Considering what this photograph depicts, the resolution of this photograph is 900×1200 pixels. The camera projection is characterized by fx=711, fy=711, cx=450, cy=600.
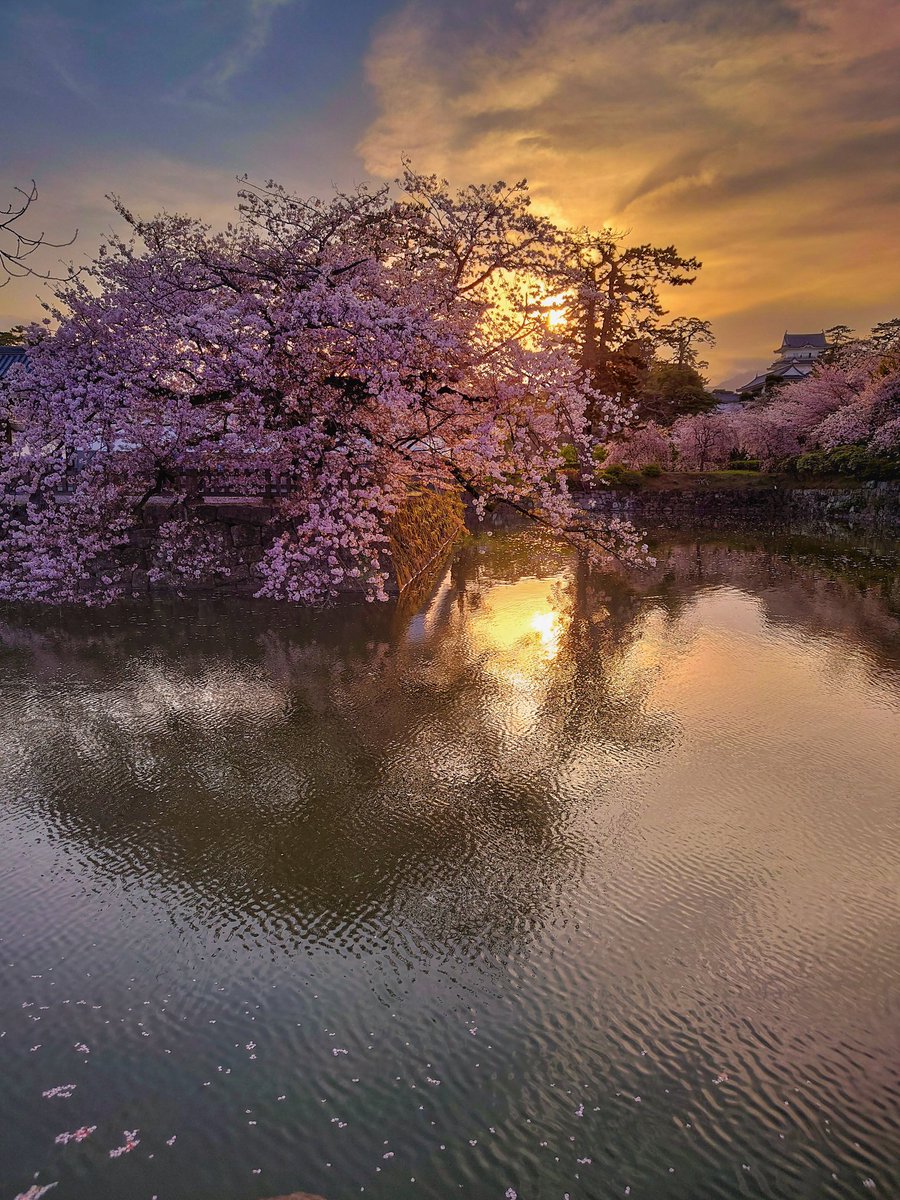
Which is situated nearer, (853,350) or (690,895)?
(690,895)

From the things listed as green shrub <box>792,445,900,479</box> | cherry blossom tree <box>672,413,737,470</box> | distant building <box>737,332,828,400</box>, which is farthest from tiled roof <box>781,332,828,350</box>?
green shrub <box>792,445,900,479</box>

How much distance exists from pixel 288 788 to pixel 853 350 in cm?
4387

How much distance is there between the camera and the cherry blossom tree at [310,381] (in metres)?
10.3

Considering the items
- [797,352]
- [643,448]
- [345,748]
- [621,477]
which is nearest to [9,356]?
[345,748]

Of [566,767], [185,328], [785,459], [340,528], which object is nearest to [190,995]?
[566,767]

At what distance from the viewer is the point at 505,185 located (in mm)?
10164

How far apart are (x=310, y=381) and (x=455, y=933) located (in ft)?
28.7

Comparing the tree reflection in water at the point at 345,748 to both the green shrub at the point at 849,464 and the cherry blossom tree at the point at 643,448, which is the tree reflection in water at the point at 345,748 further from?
the cherry blossom tree at the point at 643,448

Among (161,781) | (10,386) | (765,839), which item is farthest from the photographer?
(10,386)

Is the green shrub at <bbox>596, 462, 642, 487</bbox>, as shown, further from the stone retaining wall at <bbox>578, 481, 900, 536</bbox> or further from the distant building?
the distant building

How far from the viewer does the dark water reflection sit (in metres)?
3.15

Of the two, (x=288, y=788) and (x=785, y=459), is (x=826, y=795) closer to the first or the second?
(x=288, y=788)

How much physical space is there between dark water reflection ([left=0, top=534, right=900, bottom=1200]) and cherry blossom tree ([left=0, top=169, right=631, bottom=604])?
399 cm

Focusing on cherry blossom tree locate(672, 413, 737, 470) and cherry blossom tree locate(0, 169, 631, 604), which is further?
cherry blossom tree locate(672, 413, 737, 470)
